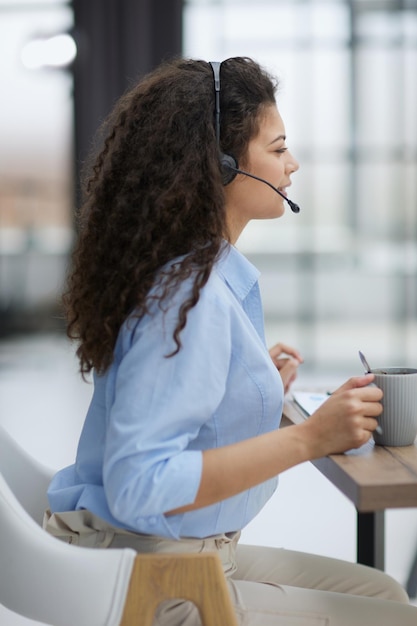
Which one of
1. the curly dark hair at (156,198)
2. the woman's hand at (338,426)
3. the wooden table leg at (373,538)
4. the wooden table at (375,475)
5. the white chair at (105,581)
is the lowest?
the wooden table leg at (373,538)

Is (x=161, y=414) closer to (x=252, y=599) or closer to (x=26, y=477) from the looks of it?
(x=252, y=599)

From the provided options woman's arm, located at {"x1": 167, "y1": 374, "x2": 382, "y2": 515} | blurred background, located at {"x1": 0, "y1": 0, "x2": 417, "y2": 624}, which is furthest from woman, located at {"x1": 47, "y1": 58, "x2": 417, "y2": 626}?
blurred background, located at {"x1": 0, "y1": 0, "x2": 417, "y2": 624}

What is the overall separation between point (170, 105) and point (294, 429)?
467mm

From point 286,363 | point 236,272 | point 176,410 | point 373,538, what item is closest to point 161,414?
point 176,410

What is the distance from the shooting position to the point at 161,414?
0.93 metres

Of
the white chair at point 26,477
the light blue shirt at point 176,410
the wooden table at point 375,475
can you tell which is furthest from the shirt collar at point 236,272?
the white chair at point 26,477

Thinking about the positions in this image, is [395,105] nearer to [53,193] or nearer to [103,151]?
[53,193]

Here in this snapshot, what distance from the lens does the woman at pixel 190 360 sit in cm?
95

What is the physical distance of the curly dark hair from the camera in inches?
41.5

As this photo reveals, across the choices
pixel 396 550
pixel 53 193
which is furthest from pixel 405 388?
pixel 53 193

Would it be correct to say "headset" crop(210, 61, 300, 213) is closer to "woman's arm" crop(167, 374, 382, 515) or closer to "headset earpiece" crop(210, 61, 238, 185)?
"headset earpiece" crop(210, 61, 238, 185)

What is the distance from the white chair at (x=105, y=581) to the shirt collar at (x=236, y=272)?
37 centimetres

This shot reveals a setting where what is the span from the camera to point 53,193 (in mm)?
6609

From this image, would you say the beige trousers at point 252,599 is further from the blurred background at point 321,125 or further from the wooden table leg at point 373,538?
the blurred background at point 321,125
